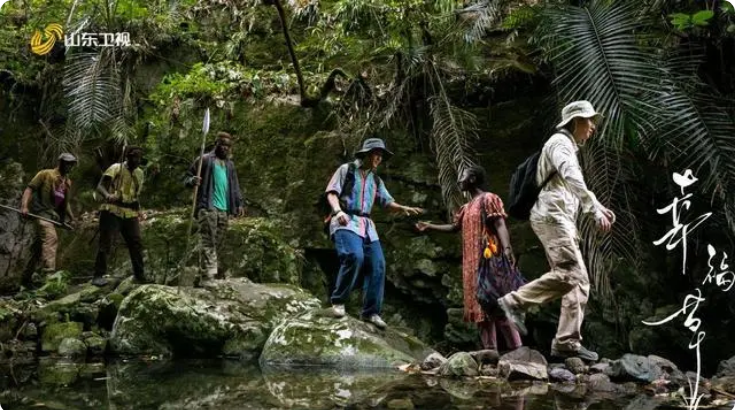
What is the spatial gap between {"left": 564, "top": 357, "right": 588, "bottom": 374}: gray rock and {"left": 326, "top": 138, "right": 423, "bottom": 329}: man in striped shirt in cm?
174

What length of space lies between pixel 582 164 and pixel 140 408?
5.53 meters

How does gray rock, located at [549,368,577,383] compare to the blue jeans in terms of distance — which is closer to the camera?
gray rock, located at [549,368,577,383]

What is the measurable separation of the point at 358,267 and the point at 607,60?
3.18 metres

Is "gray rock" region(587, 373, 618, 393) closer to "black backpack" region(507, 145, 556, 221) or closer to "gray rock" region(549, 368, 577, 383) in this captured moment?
"gray rock" region(549, 368, 577, 383)

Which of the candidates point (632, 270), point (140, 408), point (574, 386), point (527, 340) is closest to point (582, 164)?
point (632, 270)

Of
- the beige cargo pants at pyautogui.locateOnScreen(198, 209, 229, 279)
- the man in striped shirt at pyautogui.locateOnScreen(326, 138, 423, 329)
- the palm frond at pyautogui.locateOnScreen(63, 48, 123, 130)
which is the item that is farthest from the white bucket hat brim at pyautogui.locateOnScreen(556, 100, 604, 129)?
the palm frond at pyautogui.locateOnScreen(63, 48, 123, 130)

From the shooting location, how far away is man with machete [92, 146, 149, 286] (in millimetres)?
8695

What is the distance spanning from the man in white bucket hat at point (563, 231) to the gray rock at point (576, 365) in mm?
81

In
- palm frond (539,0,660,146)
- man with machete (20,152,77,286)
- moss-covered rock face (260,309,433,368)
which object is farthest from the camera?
man with machete (20,152,77,286)

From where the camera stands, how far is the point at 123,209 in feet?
28.6

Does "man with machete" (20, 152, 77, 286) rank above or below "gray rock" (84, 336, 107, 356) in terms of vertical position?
above

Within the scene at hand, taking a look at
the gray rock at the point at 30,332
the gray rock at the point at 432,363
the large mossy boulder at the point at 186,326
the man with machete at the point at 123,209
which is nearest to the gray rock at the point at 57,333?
the gray rock at the point at 30,332

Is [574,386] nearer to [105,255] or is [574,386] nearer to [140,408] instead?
[140,408]

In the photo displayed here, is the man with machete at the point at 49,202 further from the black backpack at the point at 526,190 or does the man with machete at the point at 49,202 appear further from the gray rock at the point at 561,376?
the gray rock at the point at 561,376
